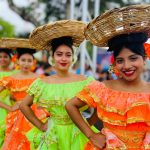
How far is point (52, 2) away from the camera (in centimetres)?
2462

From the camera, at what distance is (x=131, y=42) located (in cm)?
299

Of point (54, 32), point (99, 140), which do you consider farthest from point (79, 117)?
point (54, 32)

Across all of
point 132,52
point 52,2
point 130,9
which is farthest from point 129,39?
point 52,2

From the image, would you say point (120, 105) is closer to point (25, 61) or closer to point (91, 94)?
point (91, 94)

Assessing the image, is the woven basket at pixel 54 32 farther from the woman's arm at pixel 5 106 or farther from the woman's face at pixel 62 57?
the woman's arm at pixel 5 106

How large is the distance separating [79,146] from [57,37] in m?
1.07

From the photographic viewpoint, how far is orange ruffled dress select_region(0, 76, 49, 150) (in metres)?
5.04

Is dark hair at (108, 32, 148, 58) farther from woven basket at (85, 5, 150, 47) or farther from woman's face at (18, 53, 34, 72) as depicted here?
→ woman's face at (18, 53, 34, 72)

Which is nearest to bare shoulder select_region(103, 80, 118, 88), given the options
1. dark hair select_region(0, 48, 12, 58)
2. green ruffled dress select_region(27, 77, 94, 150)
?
green ruffled dress select_region(27, 77, 94, 150)

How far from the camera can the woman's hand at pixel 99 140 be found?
10.2 ft

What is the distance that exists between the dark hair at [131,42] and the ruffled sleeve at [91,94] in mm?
268

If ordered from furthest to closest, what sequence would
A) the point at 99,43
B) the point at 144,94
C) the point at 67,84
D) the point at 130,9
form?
the point at 67,84, the point at 99,43, the point at 144,94, the point at 130,9

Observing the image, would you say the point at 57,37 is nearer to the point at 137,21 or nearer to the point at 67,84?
the point at 67,84

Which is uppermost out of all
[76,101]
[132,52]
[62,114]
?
[132,52]
